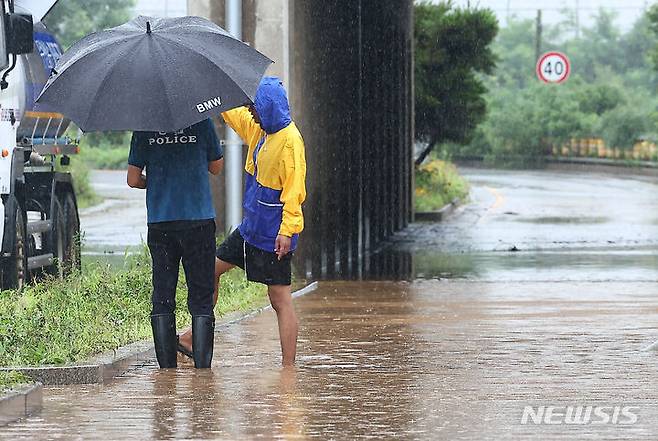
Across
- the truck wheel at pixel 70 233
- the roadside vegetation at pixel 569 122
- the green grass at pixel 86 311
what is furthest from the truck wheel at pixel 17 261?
the roadside vegetation at pixel 569 122

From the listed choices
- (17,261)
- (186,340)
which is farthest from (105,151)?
(186,340)

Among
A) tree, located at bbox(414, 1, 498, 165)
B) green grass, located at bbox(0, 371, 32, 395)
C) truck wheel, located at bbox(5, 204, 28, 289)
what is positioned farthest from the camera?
tree, located at bbox(414, 1, 498, 165)

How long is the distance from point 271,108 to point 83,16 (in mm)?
55890

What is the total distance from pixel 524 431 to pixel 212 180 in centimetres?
1036

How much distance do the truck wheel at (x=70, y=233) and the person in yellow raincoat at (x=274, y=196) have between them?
729 cm

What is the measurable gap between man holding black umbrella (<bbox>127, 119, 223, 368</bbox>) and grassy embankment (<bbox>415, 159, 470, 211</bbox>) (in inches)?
1061

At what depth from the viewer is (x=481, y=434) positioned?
8.66 m

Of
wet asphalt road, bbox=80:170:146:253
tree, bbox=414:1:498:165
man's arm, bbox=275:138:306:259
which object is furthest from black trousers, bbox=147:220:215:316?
tree, bbox=414:1:498:165

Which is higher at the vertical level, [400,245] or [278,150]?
[278,150]

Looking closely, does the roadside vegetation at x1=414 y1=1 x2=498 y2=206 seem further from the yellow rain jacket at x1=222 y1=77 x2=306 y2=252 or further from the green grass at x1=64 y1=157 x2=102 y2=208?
the yellow rain jacket at x1=222 y1=77 x2=306 y2=252

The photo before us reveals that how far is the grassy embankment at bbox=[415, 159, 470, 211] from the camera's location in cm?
3957

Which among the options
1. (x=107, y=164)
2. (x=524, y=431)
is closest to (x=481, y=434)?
(x=524, y=431)

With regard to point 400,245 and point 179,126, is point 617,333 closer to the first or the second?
point 179,126

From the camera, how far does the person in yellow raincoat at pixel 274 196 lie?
11.0 meters
